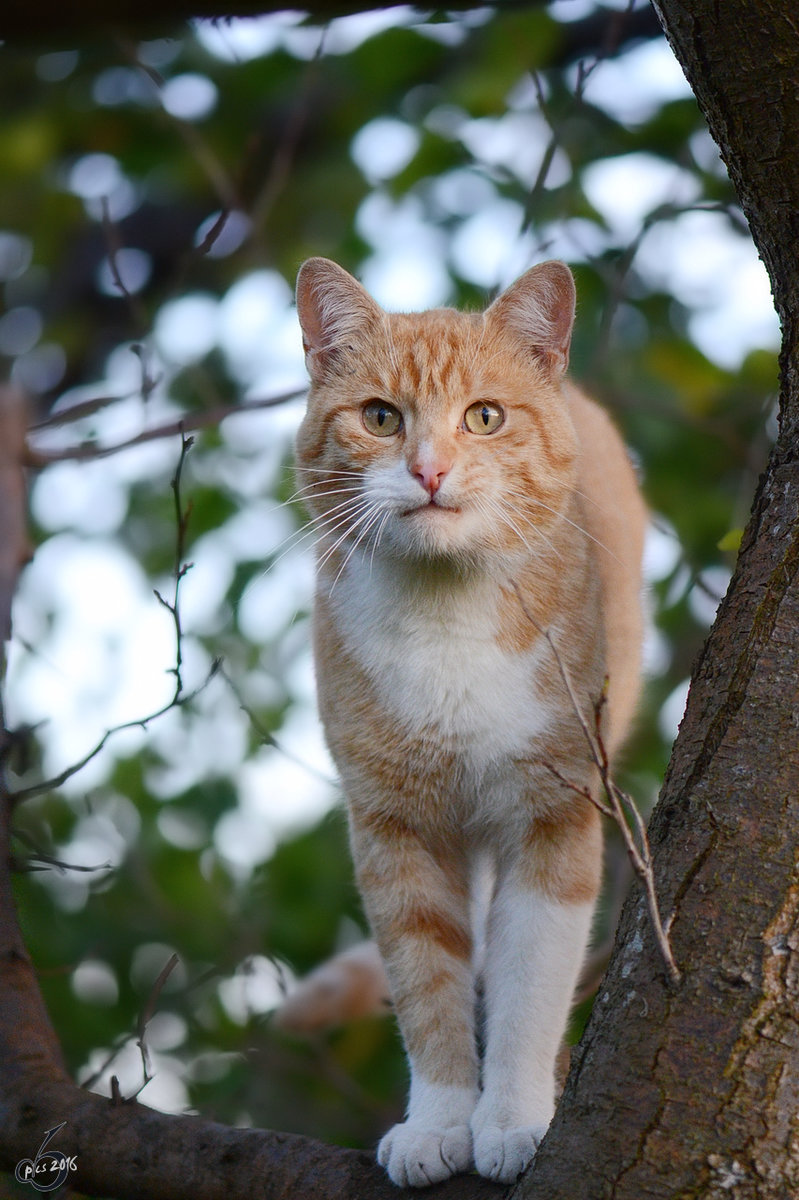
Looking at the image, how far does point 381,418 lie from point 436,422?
0.75 ft

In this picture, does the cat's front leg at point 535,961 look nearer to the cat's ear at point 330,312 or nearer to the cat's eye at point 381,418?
the cat's eye at point 381,418

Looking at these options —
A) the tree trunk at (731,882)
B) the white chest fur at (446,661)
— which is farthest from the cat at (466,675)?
the tree trunk at (731,882)

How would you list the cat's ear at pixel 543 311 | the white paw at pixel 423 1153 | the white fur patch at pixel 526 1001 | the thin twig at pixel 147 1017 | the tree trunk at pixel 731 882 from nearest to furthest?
the tree trunk at pixel 731 882 < the white paw at pixel 423 1153 < the thin twig at pixel 147 1017 < the white fur patch at pixel 526 1001 < the cat's ear at pixel 543 311

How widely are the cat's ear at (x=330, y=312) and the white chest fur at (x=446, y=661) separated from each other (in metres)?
0.64

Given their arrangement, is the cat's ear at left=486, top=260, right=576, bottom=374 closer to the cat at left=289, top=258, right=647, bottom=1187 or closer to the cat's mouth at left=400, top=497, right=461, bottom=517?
the cat at left=289, top=258, right=647, bottom=1187

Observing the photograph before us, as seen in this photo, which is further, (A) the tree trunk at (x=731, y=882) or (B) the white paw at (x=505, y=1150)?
(B) the white paw at (x=505, y=1150)

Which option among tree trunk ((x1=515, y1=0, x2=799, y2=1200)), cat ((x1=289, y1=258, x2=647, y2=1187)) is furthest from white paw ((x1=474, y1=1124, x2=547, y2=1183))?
tree trunk ((x1=515, y1=0, x2=799, y2=1200))

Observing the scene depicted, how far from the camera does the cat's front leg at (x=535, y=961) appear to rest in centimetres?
278

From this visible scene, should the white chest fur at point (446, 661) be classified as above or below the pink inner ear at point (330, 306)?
below

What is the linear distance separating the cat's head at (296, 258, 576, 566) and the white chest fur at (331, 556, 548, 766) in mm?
104

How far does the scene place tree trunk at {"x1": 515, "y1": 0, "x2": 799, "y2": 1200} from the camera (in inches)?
67.5

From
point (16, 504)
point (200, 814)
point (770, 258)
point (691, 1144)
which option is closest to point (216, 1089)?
point (200, 814)

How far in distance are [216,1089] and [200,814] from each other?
112cm

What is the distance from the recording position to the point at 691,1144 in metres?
1.71
